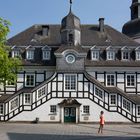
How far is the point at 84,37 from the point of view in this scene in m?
50.7

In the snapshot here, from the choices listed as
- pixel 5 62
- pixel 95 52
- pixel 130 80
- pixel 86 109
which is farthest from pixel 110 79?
pixel 5 62

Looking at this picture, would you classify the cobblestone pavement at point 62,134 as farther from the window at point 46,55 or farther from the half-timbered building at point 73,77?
the window at point 46,55

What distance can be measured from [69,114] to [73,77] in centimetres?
427

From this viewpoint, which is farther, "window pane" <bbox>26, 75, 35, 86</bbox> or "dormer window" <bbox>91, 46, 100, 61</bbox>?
"dormer window" <bbox>91, 46, 100, 61</bbox>

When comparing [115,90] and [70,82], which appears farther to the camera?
[115,90]

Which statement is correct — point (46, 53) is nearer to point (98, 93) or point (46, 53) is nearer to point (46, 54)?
point (46, 54)

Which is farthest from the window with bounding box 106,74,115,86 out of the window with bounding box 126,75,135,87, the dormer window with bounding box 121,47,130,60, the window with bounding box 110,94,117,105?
the dormer window with bounding box 121,47,130,60

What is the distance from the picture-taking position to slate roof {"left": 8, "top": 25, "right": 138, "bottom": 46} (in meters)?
49.1

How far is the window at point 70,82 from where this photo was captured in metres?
43.8

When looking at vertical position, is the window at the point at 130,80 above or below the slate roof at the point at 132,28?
below

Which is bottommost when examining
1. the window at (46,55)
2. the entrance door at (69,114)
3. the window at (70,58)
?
the entrance door at (69,114)

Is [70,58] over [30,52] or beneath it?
beneath

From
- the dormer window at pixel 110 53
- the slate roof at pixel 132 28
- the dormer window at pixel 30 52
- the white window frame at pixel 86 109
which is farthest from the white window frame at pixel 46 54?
the slate roof at pixel 132 28

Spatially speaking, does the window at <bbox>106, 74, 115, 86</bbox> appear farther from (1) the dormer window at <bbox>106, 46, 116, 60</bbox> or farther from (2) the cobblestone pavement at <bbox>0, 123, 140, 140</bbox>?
(2) the cobblestone pavement at <bbox>0, 123, 140, 140</bbox>
